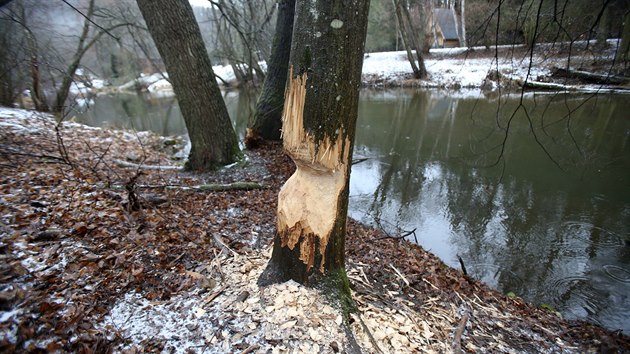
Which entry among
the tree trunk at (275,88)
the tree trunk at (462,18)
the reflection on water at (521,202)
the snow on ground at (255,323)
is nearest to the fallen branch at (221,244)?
the snow on ground at (255,323)

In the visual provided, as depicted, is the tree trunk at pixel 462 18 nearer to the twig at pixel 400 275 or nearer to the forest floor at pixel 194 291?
the twig at pixel 400 275

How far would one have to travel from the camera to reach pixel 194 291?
257cm

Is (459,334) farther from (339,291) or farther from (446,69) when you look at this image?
(446,69)

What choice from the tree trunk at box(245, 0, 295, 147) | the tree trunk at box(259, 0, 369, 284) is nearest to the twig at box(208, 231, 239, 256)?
the tree trunk at box(259, 0, 369, 284)

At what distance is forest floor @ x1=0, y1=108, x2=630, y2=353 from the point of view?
81.1 inches

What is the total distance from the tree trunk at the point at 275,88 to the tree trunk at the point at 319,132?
608 cm

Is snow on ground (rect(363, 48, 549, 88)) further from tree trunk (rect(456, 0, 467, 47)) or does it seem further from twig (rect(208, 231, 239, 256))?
twig (rect(208, 231, 239, 256))

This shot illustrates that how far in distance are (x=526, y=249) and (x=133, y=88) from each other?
43235 mm

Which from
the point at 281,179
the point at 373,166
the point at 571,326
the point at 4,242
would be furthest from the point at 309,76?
the point at 373,166

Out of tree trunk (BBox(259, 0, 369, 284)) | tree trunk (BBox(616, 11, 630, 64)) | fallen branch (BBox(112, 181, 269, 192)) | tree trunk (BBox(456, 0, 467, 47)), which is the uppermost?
tree trunk (BBox(456, 0, 467, 47))

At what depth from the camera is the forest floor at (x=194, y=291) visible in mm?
2061

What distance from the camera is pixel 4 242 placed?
102 inches

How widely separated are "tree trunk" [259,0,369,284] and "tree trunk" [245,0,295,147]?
608 centimetres

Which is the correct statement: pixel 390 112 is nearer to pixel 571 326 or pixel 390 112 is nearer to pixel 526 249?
pixel 526 249
